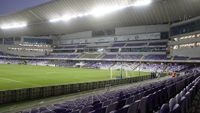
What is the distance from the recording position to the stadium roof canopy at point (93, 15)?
6077cm

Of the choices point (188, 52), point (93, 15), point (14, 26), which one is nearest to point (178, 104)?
point (188, 52)

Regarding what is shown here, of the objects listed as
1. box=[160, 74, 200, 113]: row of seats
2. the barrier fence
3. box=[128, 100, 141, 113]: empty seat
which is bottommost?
the barrier fence

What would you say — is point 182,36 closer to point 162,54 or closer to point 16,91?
point 162,54

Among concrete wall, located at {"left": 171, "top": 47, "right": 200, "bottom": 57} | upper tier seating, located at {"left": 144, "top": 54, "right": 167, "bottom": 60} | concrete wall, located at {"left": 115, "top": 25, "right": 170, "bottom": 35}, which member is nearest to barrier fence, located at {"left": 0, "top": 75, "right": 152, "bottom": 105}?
concrete wall, located at {"left": 171, "top": 47, "right": 200, "bottom": 57}

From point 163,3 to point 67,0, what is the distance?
29.5 metres

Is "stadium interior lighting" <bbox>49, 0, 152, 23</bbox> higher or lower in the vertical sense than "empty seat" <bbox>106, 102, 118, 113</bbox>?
higher

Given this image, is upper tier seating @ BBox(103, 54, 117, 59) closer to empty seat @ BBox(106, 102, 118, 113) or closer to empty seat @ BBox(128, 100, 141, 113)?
empty seat @ BBox(106, 102, 118, 113)

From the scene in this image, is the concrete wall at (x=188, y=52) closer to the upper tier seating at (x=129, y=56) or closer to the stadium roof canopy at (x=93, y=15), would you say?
the stadium roof canopy at (x=93, y=15)

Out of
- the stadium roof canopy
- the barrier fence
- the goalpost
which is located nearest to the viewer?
the barrier fence

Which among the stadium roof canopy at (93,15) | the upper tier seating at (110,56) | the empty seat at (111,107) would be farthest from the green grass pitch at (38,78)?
the upper tier seating at (110,56)

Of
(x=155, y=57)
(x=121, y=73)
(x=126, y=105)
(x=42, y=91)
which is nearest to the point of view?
(x=126, y=105)

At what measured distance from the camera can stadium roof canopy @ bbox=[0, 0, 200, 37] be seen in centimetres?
6077

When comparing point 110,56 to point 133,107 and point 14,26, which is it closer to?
point 14,26

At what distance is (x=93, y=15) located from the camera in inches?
2975
